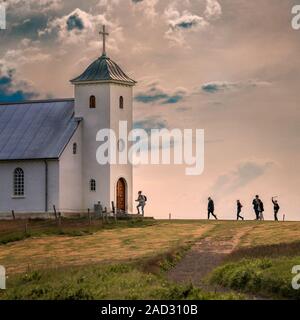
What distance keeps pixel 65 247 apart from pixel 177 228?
30.1 ft

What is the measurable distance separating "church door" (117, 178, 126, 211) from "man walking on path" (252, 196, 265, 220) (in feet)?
32.2

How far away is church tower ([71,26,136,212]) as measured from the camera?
68500 millimetres

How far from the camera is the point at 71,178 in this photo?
6819 cm

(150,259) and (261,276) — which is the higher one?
(150,259)

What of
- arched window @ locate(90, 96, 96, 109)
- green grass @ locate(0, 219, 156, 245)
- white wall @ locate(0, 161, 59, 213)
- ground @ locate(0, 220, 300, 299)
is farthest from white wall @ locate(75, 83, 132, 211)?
ground @ locate(0, 220, 300, 299)

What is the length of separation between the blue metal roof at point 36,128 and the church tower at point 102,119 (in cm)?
124

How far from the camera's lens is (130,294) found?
33719mm

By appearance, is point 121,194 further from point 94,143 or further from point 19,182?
point 19,182

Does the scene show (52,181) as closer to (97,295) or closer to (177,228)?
(177,228)

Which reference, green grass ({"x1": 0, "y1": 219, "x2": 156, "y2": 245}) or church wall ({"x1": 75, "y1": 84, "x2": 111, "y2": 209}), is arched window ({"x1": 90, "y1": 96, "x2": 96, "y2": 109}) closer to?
church wall ({"x1": 75, "y1": 84, "x2": 111, "y2": 209})

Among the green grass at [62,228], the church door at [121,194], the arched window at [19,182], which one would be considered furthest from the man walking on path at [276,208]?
the arched window at [19,182]

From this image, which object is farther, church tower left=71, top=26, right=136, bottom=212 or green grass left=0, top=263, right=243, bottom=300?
church tower left=71, top=26, right=136, bottom=212

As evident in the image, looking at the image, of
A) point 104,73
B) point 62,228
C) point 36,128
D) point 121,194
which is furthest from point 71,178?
point 62,228

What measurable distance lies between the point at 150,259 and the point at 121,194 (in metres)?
26.8
